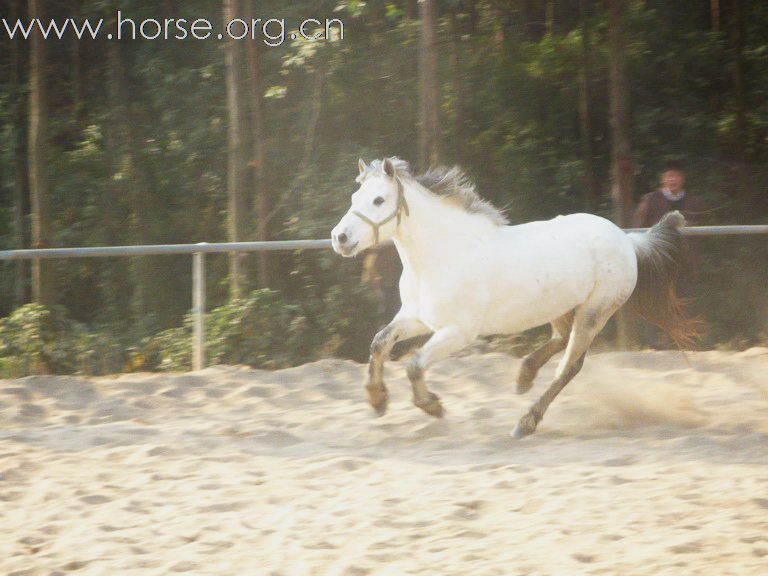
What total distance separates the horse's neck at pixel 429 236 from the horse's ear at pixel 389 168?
147mm

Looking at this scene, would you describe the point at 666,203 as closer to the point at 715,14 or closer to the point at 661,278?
the point at 661,278

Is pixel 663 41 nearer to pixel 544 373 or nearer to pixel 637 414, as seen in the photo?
pixel 544 373

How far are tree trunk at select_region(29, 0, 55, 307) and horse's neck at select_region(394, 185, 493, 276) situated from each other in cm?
834

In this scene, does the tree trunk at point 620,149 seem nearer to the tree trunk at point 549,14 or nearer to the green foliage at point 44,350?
the tree trunk at point 549,14

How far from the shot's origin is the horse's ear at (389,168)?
5484mm

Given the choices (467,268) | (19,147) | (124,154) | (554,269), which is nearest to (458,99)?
(124,154)

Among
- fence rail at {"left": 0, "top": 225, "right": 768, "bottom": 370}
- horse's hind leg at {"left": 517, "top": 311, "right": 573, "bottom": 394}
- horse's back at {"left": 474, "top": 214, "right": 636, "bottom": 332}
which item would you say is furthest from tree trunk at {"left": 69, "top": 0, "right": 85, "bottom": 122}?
horse's back at {"left": 474, "top": 214, "right": 636, "bottom": 332}

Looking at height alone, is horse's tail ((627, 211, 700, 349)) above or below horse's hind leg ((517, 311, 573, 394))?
above

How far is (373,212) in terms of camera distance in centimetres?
541

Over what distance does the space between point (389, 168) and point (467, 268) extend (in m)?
0.69

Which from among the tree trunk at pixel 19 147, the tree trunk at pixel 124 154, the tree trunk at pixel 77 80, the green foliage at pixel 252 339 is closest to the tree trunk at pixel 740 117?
the green foliage at pixel 252 339

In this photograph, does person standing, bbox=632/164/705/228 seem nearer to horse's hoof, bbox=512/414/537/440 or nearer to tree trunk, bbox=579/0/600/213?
horse's hoof, bbox=512/414/537/440

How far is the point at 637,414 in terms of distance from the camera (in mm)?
5898

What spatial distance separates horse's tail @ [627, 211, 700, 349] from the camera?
630cm
